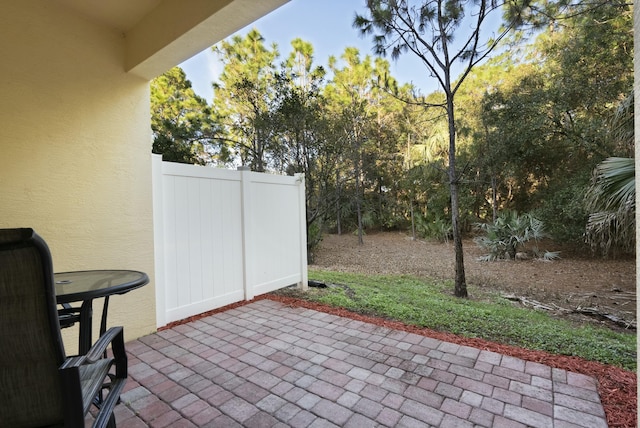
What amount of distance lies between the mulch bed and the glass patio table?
57.1 inches

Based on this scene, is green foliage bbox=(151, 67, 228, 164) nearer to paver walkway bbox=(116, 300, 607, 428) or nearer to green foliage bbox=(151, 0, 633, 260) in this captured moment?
green foliage bbox=(151, 0, 633, 260)

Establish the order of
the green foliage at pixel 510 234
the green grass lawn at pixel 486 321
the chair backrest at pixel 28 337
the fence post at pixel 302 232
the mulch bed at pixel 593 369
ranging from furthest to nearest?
the green foliage at pixel 510 234 → the fence post at pixel 302 232 → the green grass lawn at pixel 486 321 → the mulch bed at pixel 593 369 → the chair backrest at pixel 28 337

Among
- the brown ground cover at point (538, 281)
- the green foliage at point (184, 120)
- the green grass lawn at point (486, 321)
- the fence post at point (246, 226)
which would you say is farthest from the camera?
the green foliage at point (184, 120)

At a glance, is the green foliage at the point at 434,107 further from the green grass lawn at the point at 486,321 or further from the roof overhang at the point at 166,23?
the roof overhang at the point at 166,23

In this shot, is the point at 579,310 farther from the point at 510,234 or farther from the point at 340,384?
the point at 340,384

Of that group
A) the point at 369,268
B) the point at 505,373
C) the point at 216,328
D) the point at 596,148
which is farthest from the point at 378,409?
the point at 596,148

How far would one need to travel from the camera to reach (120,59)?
2645 mm

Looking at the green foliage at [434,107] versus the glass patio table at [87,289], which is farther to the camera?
the green foliage at [434,107]

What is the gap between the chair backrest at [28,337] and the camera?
832 mm

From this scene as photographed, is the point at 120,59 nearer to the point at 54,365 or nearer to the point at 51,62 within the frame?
the point at 51,62

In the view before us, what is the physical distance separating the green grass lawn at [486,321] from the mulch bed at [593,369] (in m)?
0.13

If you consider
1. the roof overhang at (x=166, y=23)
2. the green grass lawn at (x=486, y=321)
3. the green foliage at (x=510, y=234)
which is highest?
the roof overhang at (x=166, y=23)

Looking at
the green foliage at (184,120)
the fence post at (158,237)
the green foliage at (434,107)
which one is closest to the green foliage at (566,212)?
the green foliage at (434,107)

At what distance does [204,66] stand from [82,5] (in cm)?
673
